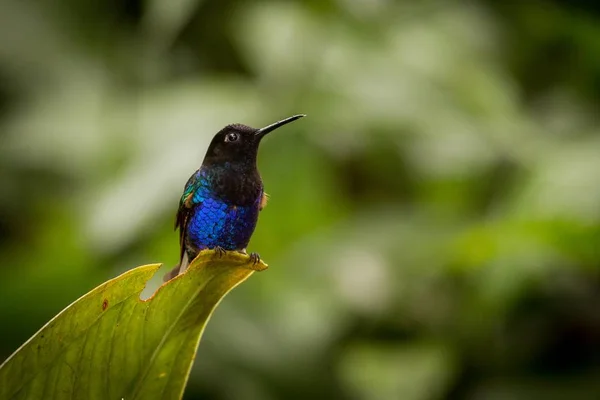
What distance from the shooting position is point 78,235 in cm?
283

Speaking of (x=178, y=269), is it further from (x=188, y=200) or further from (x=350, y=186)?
(x=350, y=186)

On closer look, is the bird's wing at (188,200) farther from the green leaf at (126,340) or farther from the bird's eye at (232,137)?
the green leaf at (126,340)

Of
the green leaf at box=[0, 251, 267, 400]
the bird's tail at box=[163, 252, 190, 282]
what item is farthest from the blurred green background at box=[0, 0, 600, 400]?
the green leaf at box=[0, 251, 267, 400]

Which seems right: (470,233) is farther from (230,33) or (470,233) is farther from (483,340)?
(230,33)

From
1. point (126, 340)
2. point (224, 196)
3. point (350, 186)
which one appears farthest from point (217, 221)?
point (350, 186)

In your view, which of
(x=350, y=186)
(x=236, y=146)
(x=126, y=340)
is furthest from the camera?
(x=350, y=186)

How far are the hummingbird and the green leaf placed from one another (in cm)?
17

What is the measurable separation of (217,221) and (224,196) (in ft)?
0.14

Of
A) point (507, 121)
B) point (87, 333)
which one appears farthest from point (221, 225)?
point (507, 121)

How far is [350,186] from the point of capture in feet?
10.5

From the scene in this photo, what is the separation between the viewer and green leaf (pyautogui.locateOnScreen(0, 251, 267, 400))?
859 millimetres

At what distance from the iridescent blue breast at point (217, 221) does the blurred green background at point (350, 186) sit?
46.1 inches

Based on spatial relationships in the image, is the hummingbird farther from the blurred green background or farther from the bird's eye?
the blurred green background

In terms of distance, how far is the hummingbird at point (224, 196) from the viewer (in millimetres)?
1102
